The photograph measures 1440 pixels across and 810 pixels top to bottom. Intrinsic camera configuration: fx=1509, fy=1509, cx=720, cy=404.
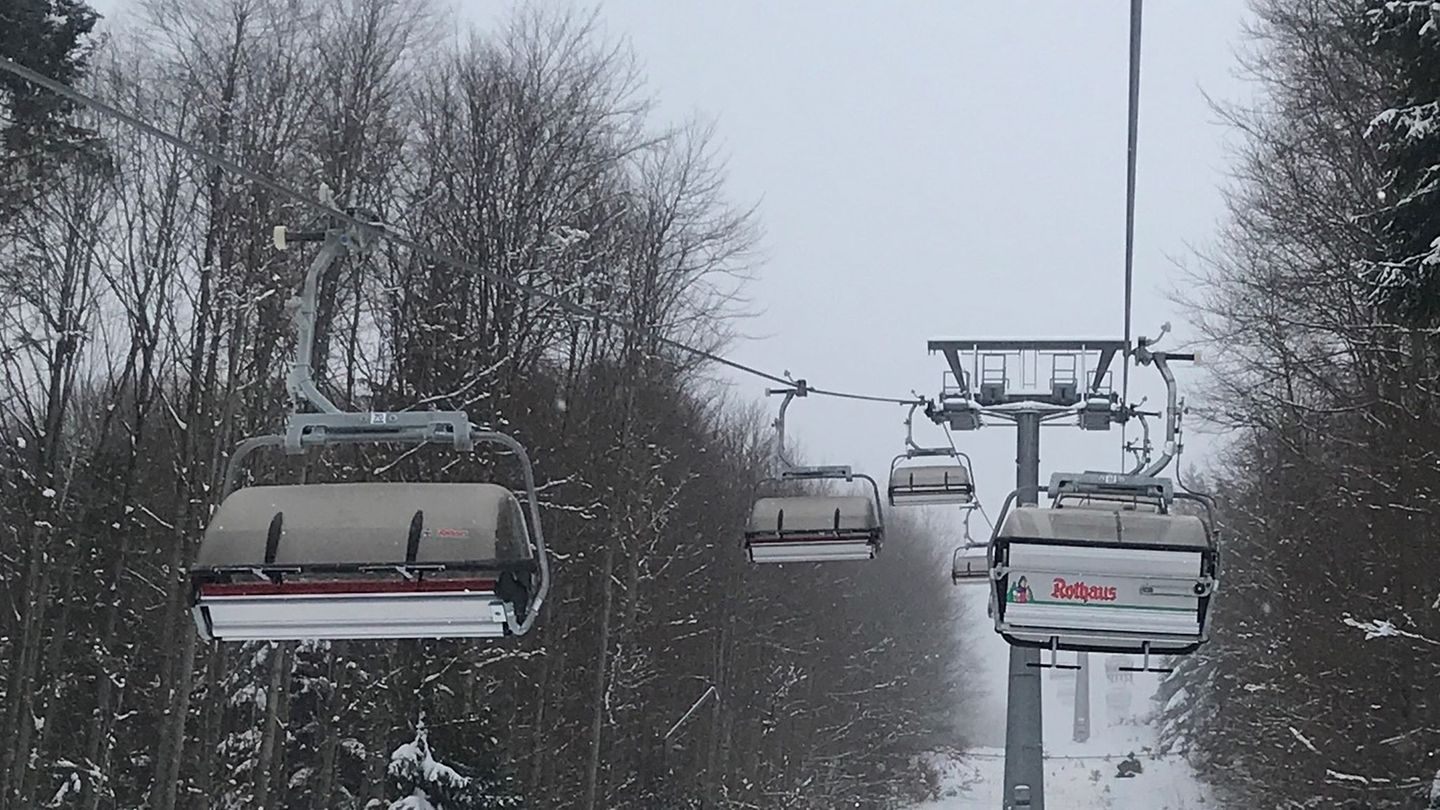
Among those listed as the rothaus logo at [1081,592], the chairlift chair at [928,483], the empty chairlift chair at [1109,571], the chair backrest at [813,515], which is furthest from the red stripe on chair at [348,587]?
the chairlift chair at [928,483]

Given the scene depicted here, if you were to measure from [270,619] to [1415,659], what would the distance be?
45.5 feet

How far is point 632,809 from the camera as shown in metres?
27.2

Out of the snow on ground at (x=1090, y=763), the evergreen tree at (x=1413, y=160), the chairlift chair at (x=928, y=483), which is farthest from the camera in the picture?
the snow on ground at (x=1090, y=763)

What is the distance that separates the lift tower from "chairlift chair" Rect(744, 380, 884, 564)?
175 inches

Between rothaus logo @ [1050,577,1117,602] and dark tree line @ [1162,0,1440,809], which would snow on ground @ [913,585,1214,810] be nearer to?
dark tree line @ [1162,0,1440,809]

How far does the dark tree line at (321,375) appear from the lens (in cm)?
1625

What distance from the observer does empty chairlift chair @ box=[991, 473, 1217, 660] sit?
325 inches

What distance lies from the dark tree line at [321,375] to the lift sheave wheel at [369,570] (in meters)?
9.52

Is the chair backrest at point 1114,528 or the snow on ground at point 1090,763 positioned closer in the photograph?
the chair backrest at point 1114,528

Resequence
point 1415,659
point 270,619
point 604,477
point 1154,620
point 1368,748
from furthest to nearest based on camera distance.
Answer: point 604,477 < point 1368,748 < point 1415,659 < point 1154,620 < point 270,619

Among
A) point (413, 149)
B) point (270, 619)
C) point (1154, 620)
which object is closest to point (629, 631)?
point (413, 149)

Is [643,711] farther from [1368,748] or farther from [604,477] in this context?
[1368,748]

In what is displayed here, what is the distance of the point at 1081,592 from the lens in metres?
8.32

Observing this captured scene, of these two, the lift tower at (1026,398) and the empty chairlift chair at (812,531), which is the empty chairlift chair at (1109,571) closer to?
the empty chairlift chair at (812,531)
